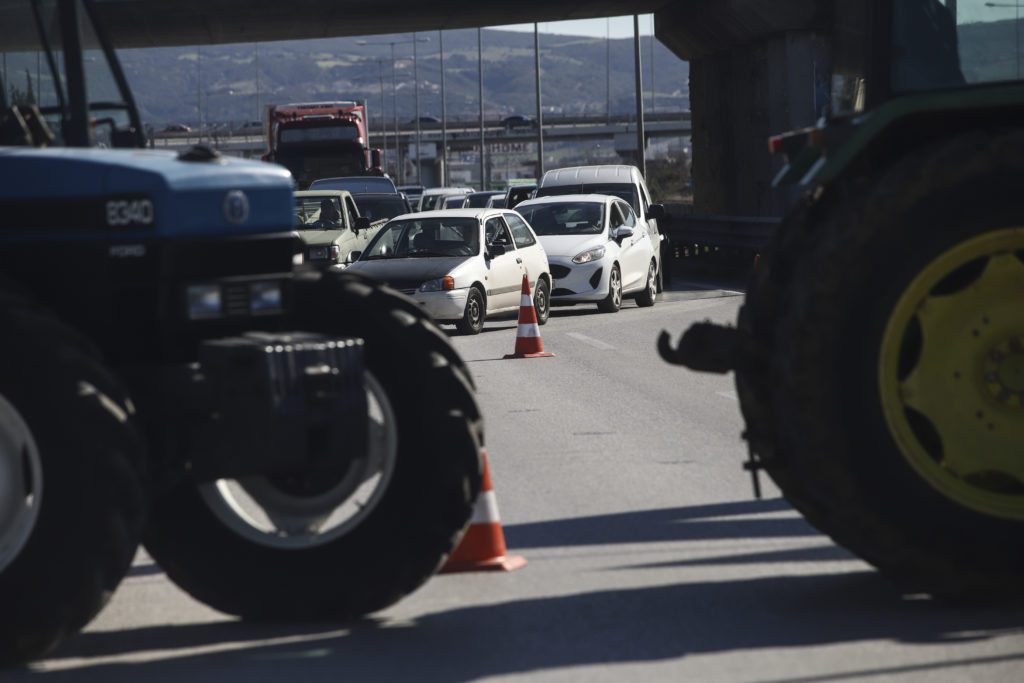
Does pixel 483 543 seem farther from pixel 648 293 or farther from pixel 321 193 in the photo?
pixel 321 193

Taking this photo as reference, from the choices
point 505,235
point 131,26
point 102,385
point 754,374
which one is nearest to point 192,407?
point 102,385

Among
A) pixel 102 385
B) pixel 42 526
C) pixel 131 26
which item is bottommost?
pixel 42 526

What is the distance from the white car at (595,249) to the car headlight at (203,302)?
57.9ft

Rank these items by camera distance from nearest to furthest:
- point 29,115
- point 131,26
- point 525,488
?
point 29,115
point 525,488
point 131,26

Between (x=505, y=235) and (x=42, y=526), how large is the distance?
1707 cm

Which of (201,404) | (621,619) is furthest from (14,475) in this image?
(621,619)

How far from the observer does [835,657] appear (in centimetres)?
549

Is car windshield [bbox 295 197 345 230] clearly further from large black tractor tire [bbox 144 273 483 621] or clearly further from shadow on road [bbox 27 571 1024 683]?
shadow on road [bbox 27 571 1024 683]

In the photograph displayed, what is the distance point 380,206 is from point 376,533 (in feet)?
92.0

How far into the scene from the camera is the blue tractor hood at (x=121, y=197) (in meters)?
5.97

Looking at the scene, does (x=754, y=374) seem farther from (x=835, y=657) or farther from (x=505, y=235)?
(x=505, y=235)

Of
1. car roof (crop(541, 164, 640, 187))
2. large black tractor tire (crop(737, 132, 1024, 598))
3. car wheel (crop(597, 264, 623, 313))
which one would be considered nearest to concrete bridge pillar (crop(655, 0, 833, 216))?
car roof (crop(541, 164, 640, 187))

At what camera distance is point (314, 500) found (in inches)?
253

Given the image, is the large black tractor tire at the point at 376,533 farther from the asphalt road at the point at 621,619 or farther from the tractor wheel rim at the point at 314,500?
Result: the asphalt road at the point at 621,619
